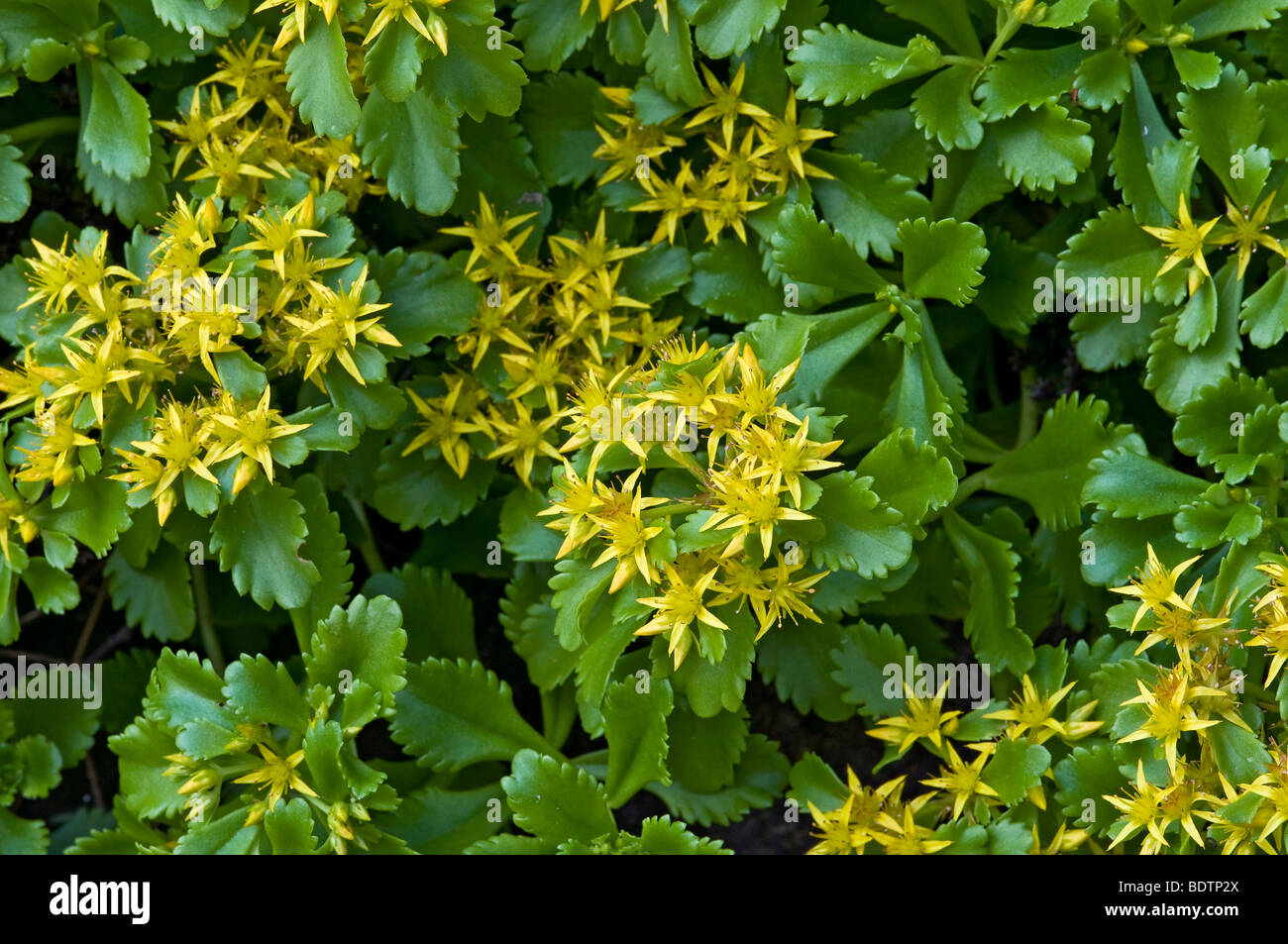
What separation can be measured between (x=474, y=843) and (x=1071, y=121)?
4.78ft

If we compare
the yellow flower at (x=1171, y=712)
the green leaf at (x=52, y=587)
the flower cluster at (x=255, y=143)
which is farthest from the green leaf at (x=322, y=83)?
the yellow flower at (x=1171, y=712)

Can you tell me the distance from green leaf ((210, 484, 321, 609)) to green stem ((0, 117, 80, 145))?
Result: 822 millimetres

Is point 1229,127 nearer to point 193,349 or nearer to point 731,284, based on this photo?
point 731,284

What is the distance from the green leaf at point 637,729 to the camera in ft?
5.82

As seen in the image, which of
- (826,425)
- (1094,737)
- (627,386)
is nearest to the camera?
(826,425)

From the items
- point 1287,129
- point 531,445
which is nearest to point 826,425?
point 531,445

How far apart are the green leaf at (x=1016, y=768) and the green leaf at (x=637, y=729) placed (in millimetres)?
517

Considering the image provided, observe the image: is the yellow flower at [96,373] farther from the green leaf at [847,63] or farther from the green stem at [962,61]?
the green stem at [962,61]

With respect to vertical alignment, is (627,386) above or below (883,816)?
above

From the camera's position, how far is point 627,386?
1.74 m

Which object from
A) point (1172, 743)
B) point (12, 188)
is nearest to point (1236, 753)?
point (1172, 743)

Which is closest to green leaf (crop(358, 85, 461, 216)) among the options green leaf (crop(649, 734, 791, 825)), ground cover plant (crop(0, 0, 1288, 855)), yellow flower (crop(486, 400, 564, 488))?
ground cover plant (crop(0, 0, 1288, 855))

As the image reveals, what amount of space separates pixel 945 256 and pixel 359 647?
3.65ft
